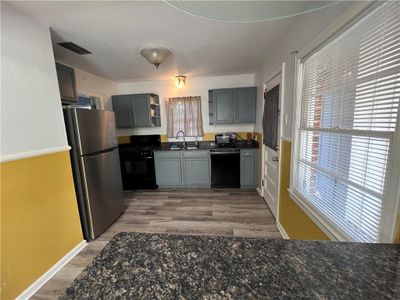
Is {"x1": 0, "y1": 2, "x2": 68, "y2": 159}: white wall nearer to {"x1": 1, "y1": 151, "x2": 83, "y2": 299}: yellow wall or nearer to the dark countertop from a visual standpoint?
{"x1": 1, "y1": 151, "x2": 83, "y2": 299}: yellow wall

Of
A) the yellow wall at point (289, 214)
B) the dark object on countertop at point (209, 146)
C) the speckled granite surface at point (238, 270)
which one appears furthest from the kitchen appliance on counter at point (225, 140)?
the speckled granite surface at point (238, 270)

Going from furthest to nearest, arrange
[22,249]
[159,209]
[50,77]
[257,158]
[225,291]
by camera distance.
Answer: [257,158] → [159,209] → [50,77] → [22,249] → [225,291]

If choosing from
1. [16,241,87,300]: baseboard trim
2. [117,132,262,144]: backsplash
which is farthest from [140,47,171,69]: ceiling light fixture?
[16,241,87,300]: baseboard trim

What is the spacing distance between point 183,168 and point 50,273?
245cm

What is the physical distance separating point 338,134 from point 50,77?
2585 mm

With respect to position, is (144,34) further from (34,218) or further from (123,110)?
(123,110)

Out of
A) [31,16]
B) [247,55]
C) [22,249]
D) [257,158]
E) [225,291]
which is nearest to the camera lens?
[225,291]

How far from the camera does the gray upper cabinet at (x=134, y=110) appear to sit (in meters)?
3.85

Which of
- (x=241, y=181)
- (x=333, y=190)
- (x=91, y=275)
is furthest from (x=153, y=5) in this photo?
(x=241, y=181)

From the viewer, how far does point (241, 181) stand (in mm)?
3600

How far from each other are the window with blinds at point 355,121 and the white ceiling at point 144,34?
94 centimetres

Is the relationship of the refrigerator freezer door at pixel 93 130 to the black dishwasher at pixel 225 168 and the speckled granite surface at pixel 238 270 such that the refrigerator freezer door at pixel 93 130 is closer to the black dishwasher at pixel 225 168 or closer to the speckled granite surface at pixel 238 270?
the speckled granite surface at pixel 238 270

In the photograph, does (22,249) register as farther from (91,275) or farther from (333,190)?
(333,190)

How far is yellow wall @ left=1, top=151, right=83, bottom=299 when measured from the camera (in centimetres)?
138
